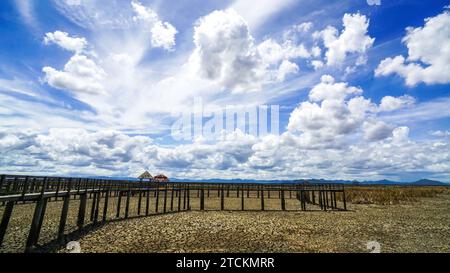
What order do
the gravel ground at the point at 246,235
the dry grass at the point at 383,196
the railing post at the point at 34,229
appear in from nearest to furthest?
the railing post at the point at 34,229, the gravel ground at the point at 246,235, the dry grass at the point at 383,196

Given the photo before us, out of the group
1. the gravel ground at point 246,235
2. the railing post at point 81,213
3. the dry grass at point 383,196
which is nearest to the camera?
the gravel ground at point 246,235

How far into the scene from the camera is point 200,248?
43.1ft

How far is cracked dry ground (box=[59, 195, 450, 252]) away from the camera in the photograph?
1353cm

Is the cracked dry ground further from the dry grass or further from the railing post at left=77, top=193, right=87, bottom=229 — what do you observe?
the dry grass

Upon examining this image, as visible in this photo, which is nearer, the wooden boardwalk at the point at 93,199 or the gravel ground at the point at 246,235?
the wooden boardwalk at the point at 93,199

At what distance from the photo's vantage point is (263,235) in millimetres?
16234

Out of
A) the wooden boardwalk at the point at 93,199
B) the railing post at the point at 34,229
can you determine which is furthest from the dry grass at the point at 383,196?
the railing post at the point at 34,229

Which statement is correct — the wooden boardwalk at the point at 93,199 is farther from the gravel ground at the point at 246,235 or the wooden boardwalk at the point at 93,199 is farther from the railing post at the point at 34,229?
the gravel ground at the point at 246,235

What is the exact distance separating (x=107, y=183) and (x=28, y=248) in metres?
11.1

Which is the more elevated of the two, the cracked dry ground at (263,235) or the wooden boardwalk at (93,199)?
the wooden boardwalk at (93,199)

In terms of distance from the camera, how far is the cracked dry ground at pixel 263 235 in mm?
13531

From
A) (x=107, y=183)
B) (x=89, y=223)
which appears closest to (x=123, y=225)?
(x=89, y=223)

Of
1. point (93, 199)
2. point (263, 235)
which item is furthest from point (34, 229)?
point (263, 235)
